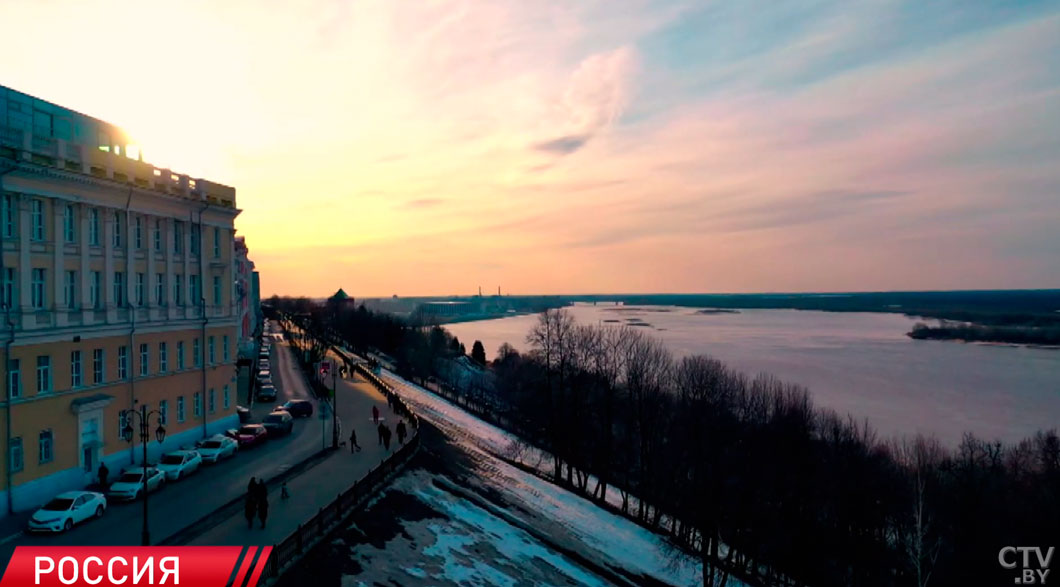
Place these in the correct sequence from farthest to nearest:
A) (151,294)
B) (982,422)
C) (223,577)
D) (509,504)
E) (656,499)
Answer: (982,422)
(656,499)
(509,504)
(151,294)
(223,577)

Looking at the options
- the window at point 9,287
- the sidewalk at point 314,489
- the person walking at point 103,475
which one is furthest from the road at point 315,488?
the window at point 9,287

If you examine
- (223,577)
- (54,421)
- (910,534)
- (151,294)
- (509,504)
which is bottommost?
(910,534)

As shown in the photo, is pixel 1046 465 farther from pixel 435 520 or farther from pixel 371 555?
pixel 371 555

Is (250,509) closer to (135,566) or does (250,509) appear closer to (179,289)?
(135,566)

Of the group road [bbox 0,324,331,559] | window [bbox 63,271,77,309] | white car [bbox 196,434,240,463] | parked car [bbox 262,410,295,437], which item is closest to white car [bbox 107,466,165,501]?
road [bbox 0,324,331,559]

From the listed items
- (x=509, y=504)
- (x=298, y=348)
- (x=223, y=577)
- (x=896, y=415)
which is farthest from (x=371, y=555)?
(x=298, y=348)

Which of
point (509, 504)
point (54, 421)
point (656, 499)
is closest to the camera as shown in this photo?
point (54, 421)

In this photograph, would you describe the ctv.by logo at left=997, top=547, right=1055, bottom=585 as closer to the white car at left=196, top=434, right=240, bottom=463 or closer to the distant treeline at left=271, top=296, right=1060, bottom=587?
the distant treeline at left=271, top=296, right=1060, bottom=587
